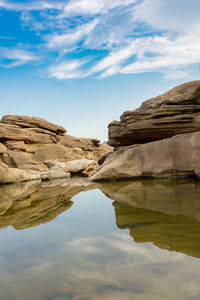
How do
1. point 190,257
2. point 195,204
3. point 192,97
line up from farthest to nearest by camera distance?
point 192,97 → point 195,204 → point 190,257

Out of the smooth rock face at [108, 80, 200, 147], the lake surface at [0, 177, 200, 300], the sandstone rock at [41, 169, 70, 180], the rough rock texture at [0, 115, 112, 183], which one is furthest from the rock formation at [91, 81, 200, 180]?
the rough rock texture at [0, 115, 112, 183]

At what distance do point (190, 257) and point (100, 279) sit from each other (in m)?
0.66

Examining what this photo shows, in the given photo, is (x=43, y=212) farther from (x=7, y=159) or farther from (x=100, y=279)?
(x=7, y=159)

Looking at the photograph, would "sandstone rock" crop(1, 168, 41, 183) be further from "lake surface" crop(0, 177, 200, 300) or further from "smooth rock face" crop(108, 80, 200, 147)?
"lake surface" crop(0, 177, 200, 300)

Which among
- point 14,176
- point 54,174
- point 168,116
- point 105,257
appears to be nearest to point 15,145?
point 54,174

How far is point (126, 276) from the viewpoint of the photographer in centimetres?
157

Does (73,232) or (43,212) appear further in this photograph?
(43,212)

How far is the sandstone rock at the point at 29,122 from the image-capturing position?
21891 mm

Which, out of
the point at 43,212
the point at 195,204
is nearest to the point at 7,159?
the point at 43,212

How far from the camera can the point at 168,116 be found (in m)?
9.38

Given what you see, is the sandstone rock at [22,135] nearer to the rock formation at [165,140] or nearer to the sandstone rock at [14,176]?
the sandstone rock at [14,176]

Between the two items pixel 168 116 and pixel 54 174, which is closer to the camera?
pixel 168 116

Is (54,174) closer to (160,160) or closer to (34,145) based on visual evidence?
(160,160)

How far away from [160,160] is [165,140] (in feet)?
2.60
